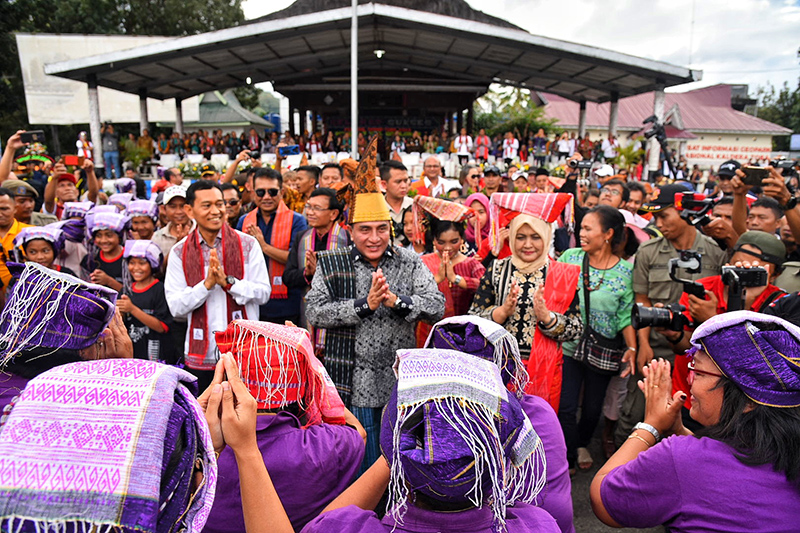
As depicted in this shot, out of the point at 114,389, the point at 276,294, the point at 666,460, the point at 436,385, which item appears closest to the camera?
the point at 114,389

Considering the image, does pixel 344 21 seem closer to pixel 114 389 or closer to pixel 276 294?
pixel 276 294

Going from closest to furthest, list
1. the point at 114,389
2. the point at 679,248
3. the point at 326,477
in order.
A: the point at 114,389 < the point at 326,477 < the point at 679,248

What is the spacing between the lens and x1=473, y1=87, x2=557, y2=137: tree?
27656mm

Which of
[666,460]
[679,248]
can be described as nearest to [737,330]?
[666,460]

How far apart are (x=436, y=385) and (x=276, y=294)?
327cm

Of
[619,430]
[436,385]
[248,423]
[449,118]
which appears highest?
[449,118]

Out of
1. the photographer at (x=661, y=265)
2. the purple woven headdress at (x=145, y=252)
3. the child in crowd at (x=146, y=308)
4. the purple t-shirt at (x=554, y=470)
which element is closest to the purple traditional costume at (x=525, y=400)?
the purple t-shirt at (x=554, y=470)

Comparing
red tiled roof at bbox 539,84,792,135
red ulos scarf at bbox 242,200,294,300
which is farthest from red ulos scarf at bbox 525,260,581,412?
red tiled roof at bbox 539,84,792,135

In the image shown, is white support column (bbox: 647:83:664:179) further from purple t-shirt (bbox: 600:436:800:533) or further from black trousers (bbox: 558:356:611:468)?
purple t-shirt (bbox: 600:436:800:533)

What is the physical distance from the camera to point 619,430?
3.89 metres

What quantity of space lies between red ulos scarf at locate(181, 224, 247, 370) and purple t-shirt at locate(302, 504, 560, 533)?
2.20m

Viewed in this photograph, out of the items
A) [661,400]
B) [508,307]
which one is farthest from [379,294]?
[661,400]

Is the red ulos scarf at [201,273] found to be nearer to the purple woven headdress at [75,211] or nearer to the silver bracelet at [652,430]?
the purple woven headdress at [75,211]

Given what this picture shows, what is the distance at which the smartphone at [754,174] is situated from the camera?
350 centimetres
